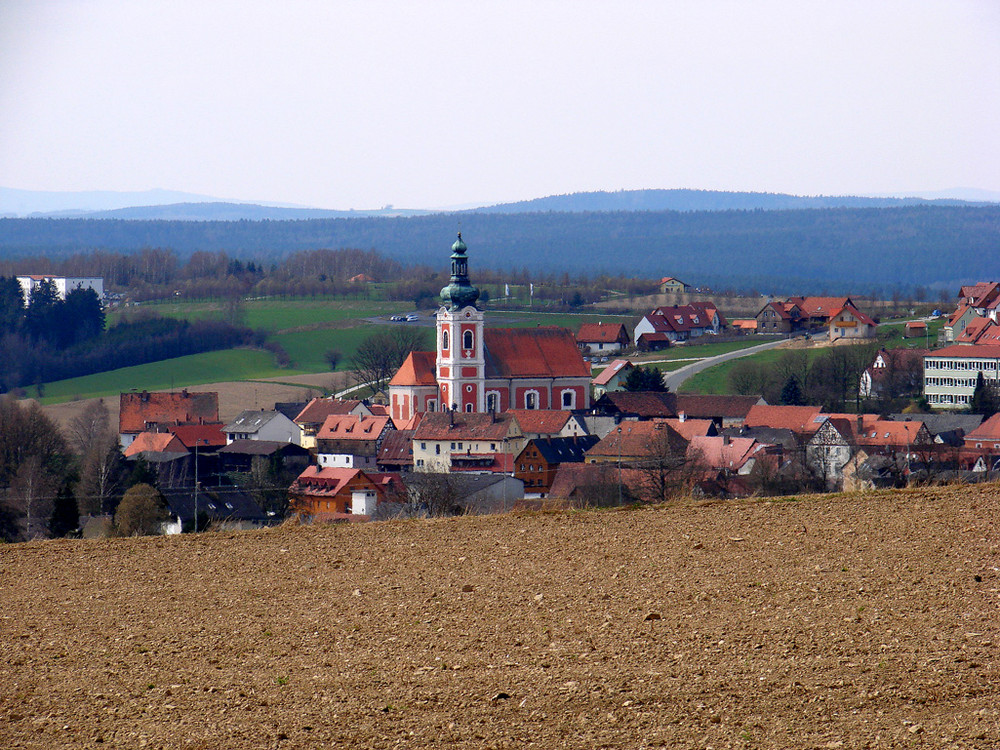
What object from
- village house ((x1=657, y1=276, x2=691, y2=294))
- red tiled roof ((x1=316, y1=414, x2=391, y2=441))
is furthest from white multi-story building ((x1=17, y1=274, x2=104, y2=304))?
red tiled roof ((x1=316, y1=414, x2=391, y2=441))

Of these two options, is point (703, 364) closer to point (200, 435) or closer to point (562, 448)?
point (562, 448)

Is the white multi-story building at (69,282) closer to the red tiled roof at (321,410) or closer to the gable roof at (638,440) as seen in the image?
the red tiled roof at (321,410)

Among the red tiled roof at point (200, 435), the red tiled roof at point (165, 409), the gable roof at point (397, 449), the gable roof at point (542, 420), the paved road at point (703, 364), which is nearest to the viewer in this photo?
the gable roof at point (397, 449)

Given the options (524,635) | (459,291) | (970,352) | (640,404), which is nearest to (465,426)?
(459,291)

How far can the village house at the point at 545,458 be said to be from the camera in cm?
4422

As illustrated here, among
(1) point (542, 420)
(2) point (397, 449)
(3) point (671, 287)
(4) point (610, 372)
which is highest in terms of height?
(3) point (671, 287)

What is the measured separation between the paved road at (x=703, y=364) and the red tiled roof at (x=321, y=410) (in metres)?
17.5

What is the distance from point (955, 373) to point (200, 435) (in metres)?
34.2

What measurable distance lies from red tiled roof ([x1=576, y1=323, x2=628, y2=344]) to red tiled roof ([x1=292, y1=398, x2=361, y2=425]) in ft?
104

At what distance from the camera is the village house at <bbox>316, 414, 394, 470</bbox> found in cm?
5178

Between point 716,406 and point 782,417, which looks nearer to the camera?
point 782,417

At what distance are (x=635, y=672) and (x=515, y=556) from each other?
10.0ft

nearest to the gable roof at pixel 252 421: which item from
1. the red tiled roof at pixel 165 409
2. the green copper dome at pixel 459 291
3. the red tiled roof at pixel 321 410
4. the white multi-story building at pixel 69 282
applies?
the red tiled roof at pixel 321 410

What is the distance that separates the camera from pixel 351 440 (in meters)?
53.2
